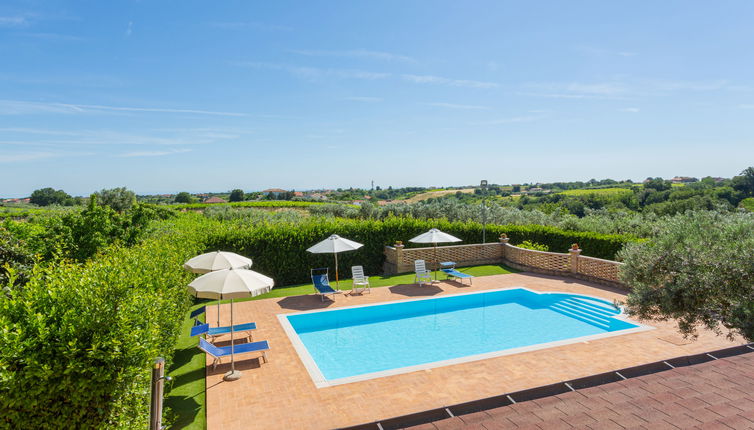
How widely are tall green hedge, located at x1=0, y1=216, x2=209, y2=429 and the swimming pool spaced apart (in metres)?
4.23

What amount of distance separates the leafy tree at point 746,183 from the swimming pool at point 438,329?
54433 mm

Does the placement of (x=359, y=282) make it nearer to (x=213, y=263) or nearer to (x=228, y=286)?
(x=213, y=263)

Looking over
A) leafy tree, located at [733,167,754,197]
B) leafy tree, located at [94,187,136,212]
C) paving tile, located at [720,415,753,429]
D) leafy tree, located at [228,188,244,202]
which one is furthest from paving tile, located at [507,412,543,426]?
leafy tree, located at [228,188,244,202]

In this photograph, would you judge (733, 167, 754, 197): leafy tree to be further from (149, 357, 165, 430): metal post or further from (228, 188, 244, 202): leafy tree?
(228, 188, 244, 202): leafy tree

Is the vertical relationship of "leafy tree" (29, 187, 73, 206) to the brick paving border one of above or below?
above

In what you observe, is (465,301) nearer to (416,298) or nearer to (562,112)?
(416,298)

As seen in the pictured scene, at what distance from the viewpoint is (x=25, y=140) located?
28344 mm

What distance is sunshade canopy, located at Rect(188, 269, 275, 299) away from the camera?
7.69 m

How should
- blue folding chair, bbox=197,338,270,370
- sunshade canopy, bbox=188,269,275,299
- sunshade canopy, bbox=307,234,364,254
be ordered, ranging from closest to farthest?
1. sunshade canopy, bbox=188,269,275,299
2. blue folding chair, bbox=197,338,270,370
3. sunshade canopy, bbox=307,234,364,254

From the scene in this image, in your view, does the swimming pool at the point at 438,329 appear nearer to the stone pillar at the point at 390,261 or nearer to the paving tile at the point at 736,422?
the paving tile at the point at 736,422

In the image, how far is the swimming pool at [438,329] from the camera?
30.8 feet

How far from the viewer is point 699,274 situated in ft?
14.8

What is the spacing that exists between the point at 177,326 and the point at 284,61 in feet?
53.3

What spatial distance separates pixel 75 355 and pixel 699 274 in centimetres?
713
